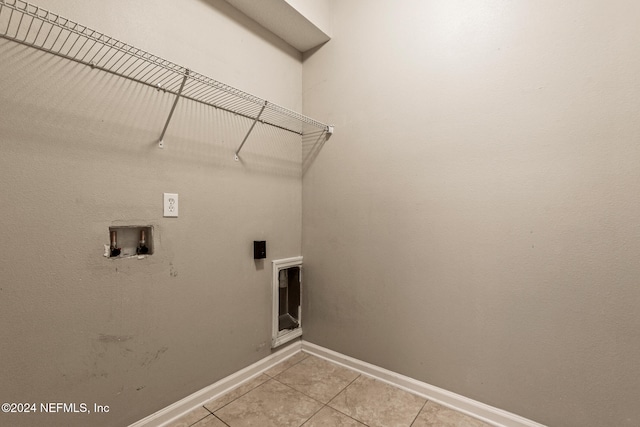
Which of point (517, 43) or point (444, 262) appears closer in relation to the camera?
point (517, 43)

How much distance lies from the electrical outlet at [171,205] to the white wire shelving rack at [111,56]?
0.24 m

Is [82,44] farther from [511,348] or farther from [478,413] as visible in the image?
[478,413]

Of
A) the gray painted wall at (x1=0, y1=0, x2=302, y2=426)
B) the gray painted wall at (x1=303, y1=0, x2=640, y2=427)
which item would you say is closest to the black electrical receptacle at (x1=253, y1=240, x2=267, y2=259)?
the gray painted wall at (x1=0, y1=0, x2=302, y2=426)

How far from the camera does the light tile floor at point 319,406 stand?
141cm

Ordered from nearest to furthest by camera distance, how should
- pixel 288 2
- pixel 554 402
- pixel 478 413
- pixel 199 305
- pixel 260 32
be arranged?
pixel 554 402
pixel 478 413
pixel 199 305
pixel 288 2
pixel 260 32

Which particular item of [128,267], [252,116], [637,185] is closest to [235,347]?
[128,267]

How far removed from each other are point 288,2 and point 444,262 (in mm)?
1752

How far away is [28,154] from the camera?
1046mm

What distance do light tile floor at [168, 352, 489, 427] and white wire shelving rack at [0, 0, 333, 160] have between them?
4.51ft

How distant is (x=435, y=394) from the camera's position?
157cm

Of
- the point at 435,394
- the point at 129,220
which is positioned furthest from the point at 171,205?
the point at 435,394

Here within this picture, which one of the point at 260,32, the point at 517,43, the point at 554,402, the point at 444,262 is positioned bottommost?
the point at 554,402

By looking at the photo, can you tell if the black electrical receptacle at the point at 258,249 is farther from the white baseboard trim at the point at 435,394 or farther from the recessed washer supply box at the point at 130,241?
the white baseboard trim at the point at 435,394

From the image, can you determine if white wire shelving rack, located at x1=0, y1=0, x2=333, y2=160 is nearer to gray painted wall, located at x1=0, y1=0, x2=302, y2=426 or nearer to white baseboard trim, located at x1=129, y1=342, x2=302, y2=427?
gray painted wall, located at x1=0, y1=0, x2=302, y2=426
